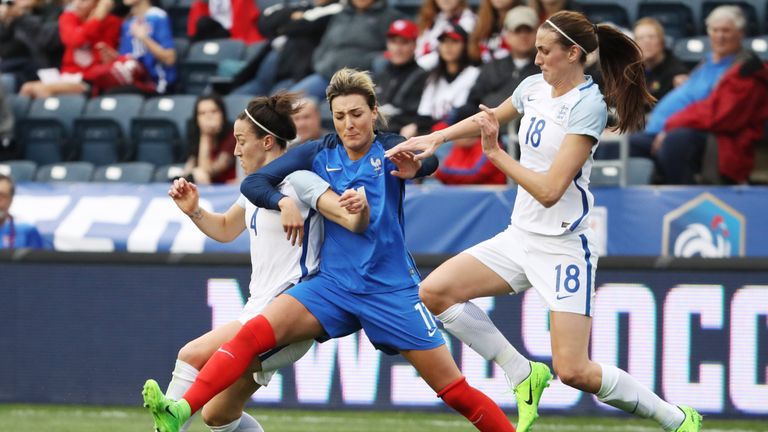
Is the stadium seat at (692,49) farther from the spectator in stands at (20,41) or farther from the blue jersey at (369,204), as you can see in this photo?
the spectator in stands at (20,41)

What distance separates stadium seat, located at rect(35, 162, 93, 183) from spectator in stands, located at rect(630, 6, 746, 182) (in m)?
4.58

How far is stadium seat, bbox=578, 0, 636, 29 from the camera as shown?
11.6 m

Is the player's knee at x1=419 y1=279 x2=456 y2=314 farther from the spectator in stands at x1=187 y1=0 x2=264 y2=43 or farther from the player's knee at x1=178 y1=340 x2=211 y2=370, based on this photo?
the spectator in stands at x1=187 y1=0 x2=264 y2=43

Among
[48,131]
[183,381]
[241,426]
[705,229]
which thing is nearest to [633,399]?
[241,426]

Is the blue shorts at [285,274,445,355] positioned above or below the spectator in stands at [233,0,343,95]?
below

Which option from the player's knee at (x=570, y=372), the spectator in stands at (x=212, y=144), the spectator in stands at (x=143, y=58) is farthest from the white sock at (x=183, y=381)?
the spectator in stands at (x=143, y=58)

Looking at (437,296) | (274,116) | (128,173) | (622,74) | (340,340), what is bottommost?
(340,340)

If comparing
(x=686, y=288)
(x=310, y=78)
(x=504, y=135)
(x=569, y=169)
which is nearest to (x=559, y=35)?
(x=569, y=169)

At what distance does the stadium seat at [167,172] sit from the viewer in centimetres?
1105

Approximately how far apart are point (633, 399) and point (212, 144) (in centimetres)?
524

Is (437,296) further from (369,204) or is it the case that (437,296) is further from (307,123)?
(307,123)

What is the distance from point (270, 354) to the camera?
588 cm

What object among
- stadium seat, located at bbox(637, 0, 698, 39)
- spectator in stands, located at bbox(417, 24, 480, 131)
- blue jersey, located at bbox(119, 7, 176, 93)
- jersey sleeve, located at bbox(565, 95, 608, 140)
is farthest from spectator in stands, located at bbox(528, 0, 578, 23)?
jersey sleeve, located at bbox(565, 95, 608, 140)

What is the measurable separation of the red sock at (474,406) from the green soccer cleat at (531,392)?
27 centimetres
